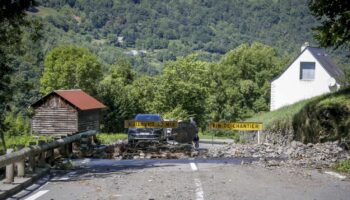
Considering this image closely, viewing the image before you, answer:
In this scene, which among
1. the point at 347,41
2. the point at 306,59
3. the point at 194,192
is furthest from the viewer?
the point at 306,59

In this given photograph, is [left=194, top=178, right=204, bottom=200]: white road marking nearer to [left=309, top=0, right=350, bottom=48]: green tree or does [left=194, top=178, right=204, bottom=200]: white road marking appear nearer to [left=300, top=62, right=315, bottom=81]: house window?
[left=309, top=0, right=350, bottom=48]: green tree

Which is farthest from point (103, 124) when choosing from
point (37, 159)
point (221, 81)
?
point (37, 159)

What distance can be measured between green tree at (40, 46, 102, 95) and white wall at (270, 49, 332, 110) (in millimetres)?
31353

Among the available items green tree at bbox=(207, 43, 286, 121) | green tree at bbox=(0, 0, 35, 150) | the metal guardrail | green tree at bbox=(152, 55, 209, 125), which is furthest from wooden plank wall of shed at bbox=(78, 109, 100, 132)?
the metal guardrail

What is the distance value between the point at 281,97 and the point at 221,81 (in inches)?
1326

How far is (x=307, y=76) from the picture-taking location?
62.2 metres

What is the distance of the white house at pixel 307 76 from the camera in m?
59.4

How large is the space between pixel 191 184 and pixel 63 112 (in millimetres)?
54297

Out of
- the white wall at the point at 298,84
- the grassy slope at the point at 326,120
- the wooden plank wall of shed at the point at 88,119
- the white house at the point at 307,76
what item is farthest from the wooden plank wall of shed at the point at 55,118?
the grassy slope at the point at 326,120

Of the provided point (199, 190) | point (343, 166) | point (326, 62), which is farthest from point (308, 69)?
point (199, 190)

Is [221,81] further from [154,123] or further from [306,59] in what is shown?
[154,123]

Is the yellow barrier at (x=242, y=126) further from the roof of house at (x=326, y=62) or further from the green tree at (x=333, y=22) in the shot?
the roof of house at (x=326, y=62)

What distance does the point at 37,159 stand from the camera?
15.6m

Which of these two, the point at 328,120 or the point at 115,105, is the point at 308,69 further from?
the point at 328,120
